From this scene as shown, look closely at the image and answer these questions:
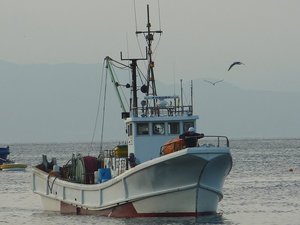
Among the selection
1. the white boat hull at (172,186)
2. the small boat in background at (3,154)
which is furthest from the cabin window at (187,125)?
the small boat in background at (3,154)

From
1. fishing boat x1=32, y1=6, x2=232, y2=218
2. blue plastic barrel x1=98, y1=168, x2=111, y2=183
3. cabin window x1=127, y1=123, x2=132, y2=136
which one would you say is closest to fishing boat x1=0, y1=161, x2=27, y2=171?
fishing boat x1=32, y1=6, x2=232, y2=218

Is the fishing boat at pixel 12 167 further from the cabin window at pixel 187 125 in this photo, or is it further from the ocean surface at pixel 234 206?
the cabin window at pixel 187 125

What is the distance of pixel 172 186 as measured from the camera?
40.8 metres

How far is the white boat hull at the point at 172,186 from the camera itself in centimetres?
4009

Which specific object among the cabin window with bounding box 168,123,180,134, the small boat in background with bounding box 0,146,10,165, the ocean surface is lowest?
the ocean surface

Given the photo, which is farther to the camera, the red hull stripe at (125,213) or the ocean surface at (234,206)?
the ocean surface at (234,206)

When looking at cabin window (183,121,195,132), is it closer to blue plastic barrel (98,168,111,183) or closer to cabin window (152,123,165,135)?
cabin window (152,123,165,135)

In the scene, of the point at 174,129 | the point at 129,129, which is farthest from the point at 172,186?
the point at 129,129

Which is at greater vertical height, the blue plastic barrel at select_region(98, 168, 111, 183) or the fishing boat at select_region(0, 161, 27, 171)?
the blue plastic barrel at select_region(98, 168, 111, 183)

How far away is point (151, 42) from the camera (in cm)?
4516

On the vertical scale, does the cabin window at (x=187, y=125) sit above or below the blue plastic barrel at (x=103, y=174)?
above

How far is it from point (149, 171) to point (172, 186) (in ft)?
3.53

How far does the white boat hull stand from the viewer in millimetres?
40094

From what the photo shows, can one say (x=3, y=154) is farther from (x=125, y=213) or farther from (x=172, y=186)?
(x=172, y=186)
